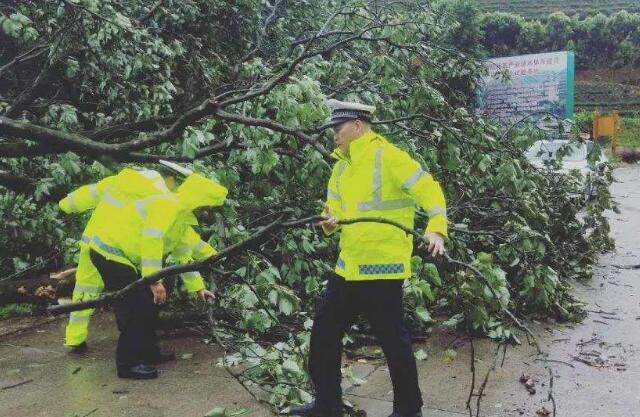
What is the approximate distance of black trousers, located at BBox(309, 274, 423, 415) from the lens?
341cm

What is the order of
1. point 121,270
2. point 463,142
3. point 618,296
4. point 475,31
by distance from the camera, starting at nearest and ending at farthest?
point 121,270 → point 463,142 → point 618,296 → point 475,31

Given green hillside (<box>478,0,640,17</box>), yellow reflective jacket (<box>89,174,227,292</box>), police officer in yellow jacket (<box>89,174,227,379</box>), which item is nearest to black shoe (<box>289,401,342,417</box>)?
police officer in yellow jacket (<box>89,174,227,379</box>)

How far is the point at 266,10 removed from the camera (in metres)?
9.64

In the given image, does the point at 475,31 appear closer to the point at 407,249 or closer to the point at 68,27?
the point at 68,27

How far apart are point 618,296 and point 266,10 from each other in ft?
20.1

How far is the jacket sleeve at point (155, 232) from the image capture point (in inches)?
157

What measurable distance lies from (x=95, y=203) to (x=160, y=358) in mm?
1155

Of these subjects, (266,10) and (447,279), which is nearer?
(447,279)

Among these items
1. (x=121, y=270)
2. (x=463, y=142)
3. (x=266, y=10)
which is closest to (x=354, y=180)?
(x=121, y=270)

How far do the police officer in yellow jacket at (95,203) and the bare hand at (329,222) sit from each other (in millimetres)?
1245

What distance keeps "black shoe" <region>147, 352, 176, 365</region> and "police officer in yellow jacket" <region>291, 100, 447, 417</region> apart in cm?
145

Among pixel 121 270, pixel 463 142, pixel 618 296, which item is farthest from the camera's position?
pixel 618 296

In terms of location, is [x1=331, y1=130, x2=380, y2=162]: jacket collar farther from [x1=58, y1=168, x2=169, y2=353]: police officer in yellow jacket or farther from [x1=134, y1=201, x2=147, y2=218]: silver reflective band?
[x1=134, y1=201, x2=147, y2=218]: silver reflective band

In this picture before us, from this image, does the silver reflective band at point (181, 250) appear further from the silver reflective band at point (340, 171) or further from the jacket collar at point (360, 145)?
the jacket collar at point (360, 145)
